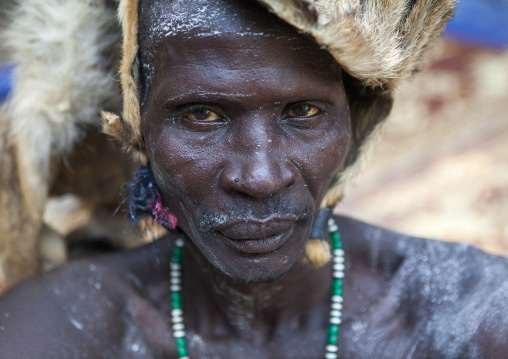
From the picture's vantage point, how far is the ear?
1845 millimetres

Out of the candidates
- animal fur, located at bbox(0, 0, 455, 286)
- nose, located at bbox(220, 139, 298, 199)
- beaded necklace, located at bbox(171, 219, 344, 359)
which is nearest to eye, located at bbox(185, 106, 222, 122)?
nose, located at bbox(220, 139, 298, 199)

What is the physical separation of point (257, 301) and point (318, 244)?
11.8 inches

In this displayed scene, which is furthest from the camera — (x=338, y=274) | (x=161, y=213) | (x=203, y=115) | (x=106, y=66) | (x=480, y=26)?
(x=480, y=26)

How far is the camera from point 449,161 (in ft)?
15.3

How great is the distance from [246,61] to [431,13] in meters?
0.56

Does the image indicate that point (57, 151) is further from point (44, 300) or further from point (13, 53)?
point (44, 300)

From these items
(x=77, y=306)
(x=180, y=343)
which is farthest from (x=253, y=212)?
(x=77, y=306)

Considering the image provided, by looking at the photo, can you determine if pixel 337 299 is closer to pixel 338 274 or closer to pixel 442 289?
pixel 338 274

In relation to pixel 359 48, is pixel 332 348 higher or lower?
lower

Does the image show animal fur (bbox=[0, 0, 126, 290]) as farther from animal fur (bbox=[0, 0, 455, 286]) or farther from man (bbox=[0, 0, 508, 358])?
man (bbox=[0, 0, 508, 358])

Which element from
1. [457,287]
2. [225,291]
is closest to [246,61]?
[225,291]

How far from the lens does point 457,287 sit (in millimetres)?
1946

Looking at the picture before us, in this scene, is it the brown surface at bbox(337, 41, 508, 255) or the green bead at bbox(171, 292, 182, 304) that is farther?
the brown surface at bbox(337, 41, 508, 255)

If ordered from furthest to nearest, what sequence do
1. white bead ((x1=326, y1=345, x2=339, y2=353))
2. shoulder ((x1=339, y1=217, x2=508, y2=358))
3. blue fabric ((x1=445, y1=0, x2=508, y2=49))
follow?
blue fabric ((x1=445, y1=0, x2=508, y2=49)) < white bead ((x1=326, y1=345, x2=339, y2=353)) < shoulder ((x1=339, y1=217, x2=508, y2=358))
